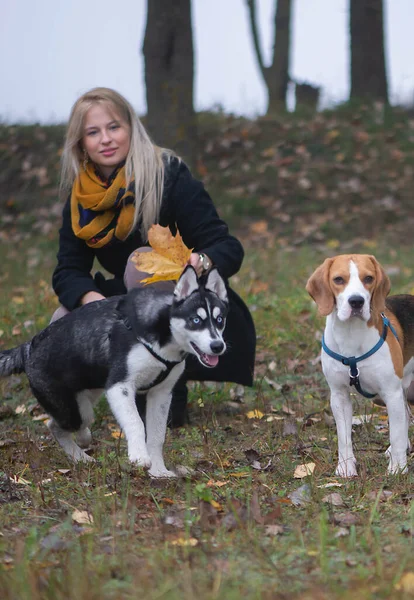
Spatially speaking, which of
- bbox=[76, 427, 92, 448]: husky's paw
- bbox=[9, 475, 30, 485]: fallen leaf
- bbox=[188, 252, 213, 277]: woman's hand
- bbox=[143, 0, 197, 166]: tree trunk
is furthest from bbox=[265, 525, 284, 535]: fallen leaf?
bbox=[143, 0, 197, 166]: tree trunk

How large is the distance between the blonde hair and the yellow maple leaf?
63 cm

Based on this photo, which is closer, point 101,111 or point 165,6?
point 101,111

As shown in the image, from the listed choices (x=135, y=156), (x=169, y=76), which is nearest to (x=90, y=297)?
(x=135, y=156)

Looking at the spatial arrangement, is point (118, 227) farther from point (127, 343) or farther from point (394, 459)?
point (394, 459)

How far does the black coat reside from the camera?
16.6 ft

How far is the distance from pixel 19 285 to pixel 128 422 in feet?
20.1

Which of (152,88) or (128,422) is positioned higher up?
(152,88)

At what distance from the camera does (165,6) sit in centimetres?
1060

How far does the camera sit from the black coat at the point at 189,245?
16.6 feet

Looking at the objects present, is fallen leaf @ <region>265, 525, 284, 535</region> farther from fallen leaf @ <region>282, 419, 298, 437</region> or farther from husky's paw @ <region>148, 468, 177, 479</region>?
fallen leaf @ <region>282, 419, 298, 437</region>

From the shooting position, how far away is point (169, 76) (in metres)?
10.6

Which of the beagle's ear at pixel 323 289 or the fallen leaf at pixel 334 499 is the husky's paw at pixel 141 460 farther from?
the beagle's ear at pixel 323 289

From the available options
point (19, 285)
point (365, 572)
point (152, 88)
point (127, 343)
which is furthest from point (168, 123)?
point (365, 572)

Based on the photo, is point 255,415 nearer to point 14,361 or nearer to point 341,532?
point 14,361
